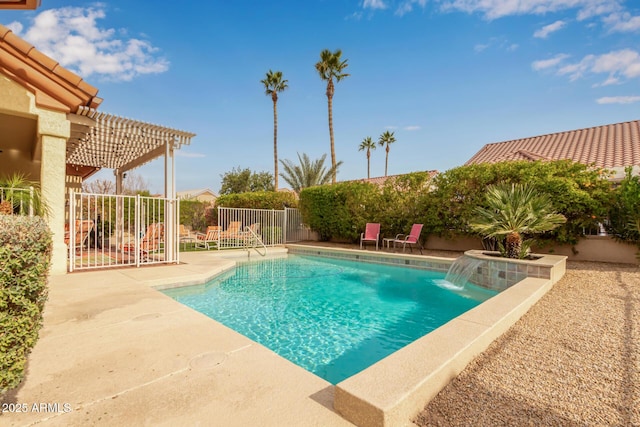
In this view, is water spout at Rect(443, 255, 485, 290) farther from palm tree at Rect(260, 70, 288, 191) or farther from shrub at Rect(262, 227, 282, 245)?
palm tree at Rect(260, 70, 288, 191)

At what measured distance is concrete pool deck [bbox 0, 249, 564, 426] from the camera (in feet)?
5.82

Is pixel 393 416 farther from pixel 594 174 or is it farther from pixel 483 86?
pixel 483 86

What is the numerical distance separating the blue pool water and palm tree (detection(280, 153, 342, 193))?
1621 centimetres

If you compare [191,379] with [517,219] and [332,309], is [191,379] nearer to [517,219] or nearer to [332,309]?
[332,309]

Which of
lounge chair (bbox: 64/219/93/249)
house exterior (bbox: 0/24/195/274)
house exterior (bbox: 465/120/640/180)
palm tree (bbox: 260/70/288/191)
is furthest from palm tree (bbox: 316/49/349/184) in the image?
lounge chair (bbox: 64/219/93/249)

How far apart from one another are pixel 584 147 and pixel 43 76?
64.2ft

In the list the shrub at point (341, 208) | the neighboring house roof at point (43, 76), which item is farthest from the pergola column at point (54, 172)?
the shrub at point (341, 208)

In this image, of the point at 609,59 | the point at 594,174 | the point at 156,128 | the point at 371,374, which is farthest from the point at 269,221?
the point at 609,59

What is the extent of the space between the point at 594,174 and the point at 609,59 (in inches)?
191

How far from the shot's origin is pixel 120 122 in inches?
270

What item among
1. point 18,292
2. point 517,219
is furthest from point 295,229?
point 18,292

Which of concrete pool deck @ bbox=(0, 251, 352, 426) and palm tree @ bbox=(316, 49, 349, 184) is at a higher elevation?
palm tree @ bbox=(316, 49, 349, 184)

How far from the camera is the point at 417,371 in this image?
2.09 meters

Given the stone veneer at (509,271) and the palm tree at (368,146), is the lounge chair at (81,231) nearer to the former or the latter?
the stone veneer at (509,271)
